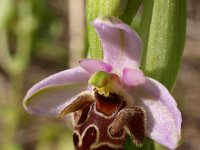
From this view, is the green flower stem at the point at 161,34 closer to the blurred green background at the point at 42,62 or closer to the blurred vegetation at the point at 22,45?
the blurred green background at the point at 42,62

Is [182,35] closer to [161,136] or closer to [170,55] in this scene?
[170,55]

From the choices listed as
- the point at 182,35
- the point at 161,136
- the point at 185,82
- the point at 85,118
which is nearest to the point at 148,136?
the point at 161,136

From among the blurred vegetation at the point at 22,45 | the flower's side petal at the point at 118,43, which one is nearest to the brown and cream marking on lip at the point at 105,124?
the flower's side petal at the point at 118,43

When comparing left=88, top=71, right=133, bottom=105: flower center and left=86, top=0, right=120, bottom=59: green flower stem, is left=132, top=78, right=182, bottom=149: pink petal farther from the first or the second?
left=86, top=0, right=120, bottom=59: green flower stem

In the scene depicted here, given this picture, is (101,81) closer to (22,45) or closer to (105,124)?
(105,124)

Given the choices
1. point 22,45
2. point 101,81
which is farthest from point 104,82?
point 22,45

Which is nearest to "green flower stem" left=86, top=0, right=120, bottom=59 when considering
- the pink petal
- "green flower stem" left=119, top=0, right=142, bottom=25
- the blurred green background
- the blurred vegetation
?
"green flower stem" left=119, top=0, right=142, bottom=25
